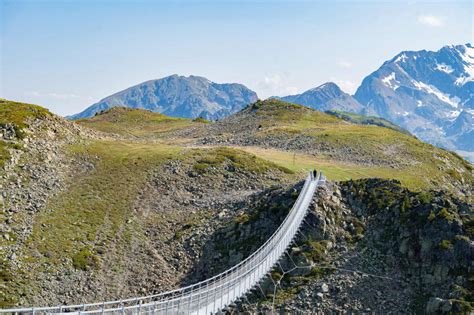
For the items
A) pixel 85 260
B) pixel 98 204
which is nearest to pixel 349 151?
pixel 98 204

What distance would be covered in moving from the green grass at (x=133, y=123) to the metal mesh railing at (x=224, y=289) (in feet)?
294

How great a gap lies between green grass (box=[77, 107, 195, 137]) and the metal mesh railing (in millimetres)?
89512

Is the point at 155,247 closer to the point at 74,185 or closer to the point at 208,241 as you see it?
the point at 208,241

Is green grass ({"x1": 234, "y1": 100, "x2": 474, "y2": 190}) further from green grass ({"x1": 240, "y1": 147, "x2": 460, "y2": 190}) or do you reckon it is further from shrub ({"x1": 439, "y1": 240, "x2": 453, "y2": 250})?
shrub ({"x1": 439, "y1": 240, "x2": 453, "y2": 250})

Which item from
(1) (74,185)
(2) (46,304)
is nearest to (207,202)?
(1) (74,185)

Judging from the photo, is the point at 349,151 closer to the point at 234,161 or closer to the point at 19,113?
the point at 234,161

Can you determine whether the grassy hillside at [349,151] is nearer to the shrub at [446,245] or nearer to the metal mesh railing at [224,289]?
the metal mesh railing at [224,289]

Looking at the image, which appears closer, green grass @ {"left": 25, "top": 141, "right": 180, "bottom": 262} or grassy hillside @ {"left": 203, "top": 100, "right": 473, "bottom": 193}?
green grass @ {"left": 25, "top": 141, "right": 180, "bottom": 262}

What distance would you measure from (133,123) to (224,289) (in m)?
129

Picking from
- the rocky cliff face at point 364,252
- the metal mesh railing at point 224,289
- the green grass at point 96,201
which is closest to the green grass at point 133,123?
the green grass at point 96,201

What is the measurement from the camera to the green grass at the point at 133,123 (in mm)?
148500

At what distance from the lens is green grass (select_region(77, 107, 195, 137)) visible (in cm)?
14850

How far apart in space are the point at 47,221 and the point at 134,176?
1857 cm

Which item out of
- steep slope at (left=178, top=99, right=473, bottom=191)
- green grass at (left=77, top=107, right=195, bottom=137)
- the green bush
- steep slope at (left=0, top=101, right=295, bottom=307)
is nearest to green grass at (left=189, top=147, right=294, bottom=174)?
steep slope at (left=0, top=101, right=295, bottom=307)
